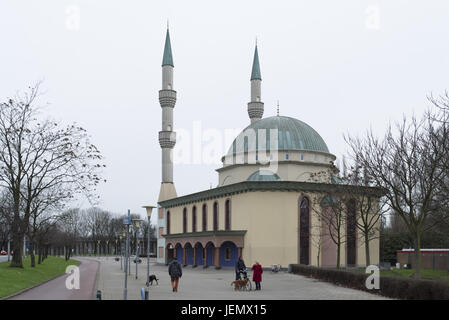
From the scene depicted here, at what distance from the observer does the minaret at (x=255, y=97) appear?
211 ft

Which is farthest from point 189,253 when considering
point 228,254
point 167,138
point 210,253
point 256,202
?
point 256,202

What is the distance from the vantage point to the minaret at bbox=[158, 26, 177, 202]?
64250 mm

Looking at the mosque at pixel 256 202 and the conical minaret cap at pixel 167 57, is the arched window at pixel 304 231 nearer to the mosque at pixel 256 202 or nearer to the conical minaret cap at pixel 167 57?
the mosque at pixel 256 202

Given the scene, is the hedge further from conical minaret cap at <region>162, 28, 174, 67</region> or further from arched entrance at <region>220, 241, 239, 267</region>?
conical minaret cap at <region>162, 28, 174, 67</region>

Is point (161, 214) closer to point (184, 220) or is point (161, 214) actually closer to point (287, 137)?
point (184, 220)

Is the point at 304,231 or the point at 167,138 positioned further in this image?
the point at 167,138

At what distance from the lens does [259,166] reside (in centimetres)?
5338

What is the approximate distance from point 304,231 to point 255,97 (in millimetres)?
23593

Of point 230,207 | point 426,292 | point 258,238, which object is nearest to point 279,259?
point 258,238

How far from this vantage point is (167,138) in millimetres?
63906

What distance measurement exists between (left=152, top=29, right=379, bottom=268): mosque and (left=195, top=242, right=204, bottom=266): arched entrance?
6cm

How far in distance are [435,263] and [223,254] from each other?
18740 mm

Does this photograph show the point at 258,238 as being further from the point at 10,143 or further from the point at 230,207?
the point at 10,143

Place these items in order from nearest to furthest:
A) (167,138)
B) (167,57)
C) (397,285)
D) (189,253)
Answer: (397,285)
(189,253)
(167,138)
(167,57)
